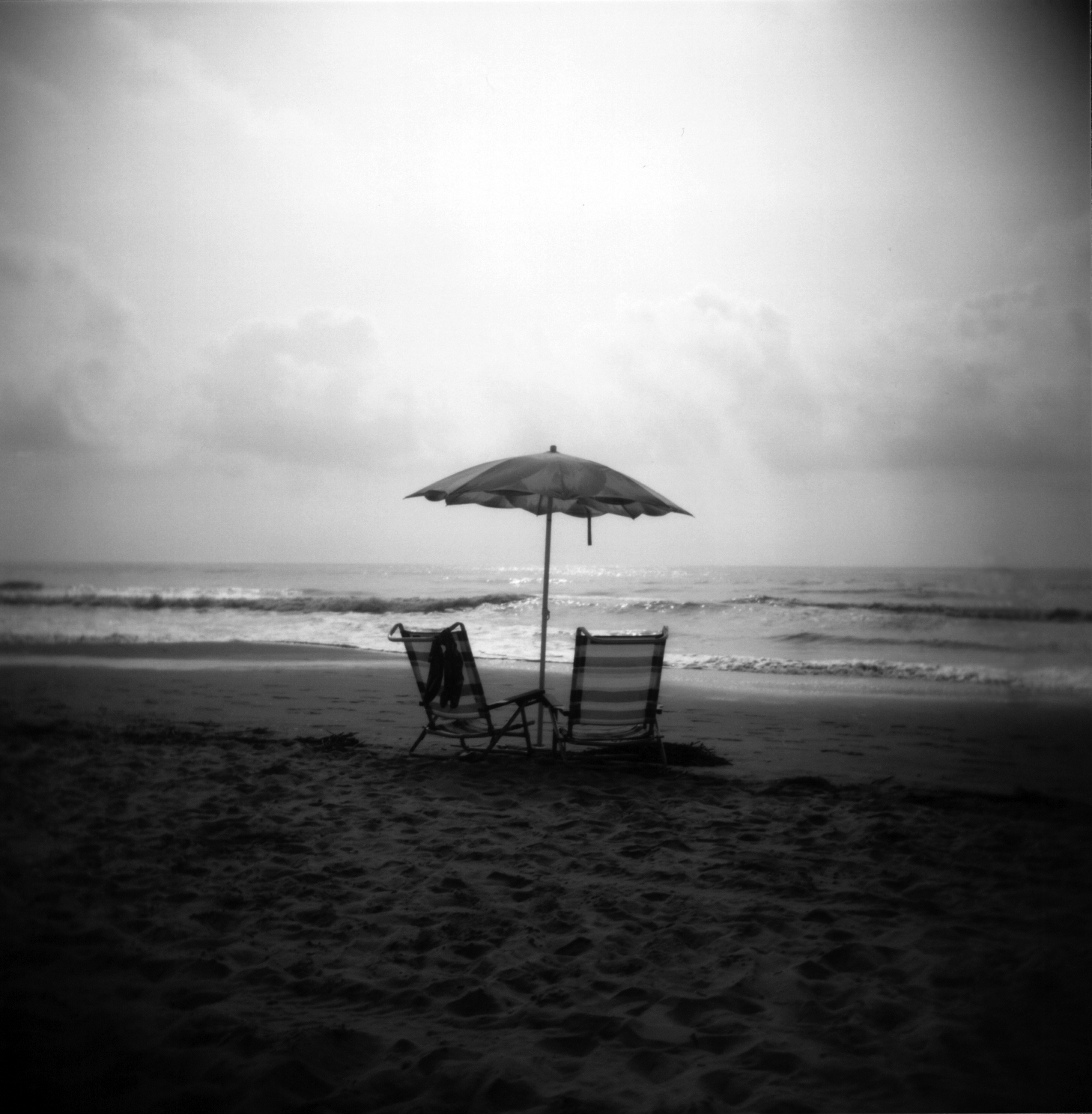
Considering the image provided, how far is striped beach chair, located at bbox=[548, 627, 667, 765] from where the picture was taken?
5.53m

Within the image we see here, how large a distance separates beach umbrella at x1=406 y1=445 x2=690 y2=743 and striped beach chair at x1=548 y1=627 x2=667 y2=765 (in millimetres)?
292

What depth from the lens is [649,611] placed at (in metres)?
24.3

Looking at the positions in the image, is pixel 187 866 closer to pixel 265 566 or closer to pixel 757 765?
pixel 757 765

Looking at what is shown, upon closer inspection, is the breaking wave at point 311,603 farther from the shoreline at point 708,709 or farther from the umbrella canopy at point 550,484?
the umbrella canopy at point 550,484

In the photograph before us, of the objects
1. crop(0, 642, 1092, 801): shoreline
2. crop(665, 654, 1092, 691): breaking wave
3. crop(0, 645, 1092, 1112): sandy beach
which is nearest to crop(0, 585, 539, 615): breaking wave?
crop(665, 654, 1092, 691): breaking wave

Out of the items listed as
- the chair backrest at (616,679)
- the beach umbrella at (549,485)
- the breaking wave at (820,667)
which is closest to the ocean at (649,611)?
the breaking wave at (820,667)

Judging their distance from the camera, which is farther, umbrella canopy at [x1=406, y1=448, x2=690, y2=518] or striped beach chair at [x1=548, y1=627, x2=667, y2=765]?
striped beach chair at [x1=548, y1=627, x2=667, y2=765]

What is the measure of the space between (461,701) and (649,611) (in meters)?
18.8

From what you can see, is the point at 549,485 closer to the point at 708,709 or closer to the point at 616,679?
the point at 616,679

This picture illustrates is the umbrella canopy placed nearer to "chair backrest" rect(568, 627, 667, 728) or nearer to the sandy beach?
"chair backrest" rect(568, 627, 667, 728)

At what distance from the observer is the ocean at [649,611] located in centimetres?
160

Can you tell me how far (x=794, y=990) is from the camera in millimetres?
2490

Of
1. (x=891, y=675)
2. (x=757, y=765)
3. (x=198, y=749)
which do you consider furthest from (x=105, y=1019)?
(x=891, y=675)

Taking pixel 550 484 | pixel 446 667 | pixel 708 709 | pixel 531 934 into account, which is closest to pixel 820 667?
pixel 708 709
